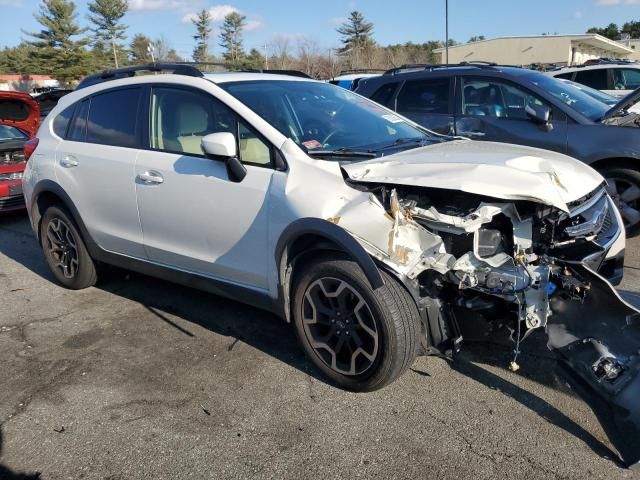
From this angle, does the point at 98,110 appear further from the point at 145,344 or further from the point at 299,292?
the point at 299,292

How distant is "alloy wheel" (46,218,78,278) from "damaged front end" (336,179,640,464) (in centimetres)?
308

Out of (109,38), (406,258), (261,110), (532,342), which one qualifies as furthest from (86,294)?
(109,38)

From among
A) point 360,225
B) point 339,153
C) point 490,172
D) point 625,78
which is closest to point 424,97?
point 339,153

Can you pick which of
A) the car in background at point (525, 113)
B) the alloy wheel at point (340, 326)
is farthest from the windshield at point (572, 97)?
the alloy wheel at point (340, 326)

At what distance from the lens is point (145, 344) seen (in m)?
4.08

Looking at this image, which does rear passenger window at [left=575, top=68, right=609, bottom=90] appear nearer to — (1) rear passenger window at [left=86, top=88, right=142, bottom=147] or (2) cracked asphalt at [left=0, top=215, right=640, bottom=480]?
(2) cracked asphalt at [left=0, top=215, right=640, bottom=480]

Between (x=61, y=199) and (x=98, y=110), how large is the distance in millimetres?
869

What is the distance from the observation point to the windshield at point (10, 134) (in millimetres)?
8703

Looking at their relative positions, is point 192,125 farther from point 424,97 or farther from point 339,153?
point 424,97

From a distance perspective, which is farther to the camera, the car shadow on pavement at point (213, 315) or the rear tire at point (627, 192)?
the rear tire at point (627, 192)

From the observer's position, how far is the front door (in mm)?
3520

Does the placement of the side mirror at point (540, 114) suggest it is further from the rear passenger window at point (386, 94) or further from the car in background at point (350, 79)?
the car in background at point (350, 79)

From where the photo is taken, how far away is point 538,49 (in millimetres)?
50719

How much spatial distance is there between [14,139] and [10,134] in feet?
0.90
